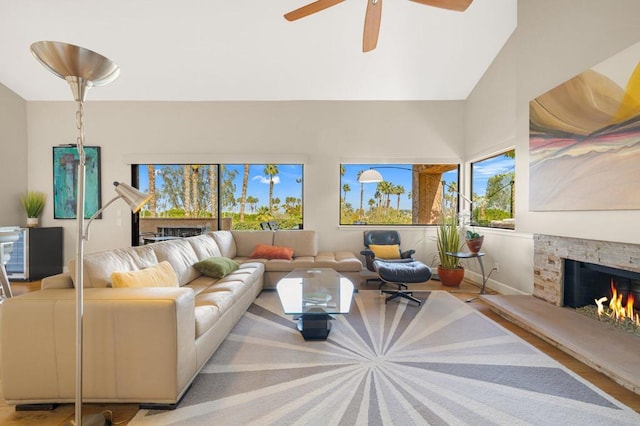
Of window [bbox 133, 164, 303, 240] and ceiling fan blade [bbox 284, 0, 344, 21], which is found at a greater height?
ceiling fan blade [bbox 284, 0, 344, 21]

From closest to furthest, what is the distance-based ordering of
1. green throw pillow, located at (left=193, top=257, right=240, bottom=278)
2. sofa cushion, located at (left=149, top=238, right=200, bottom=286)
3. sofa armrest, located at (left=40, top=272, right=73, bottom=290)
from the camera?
sofa armrest, located at (left=40, top=272, right=73, bottom=290)
sofa cushion, located at (left=149, top=238, right=200, bottom=286)
green throw pillow, located at (left=193, top=257, right=240, bottom=278)

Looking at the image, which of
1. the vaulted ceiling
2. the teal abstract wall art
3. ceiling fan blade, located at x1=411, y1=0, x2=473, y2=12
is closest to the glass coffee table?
ceiling fan blade, located at x1=411, y1=0, x2=473, y2=12

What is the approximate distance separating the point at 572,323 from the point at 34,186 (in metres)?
7.96

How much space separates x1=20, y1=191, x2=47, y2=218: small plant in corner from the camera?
5143 millimetres

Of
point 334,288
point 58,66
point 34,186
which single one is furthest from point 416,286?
point 34,186

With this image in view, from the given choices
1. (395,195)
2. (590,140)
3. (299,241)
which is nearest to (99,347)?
(299,241)

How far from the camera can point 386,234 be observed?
17.1 feet

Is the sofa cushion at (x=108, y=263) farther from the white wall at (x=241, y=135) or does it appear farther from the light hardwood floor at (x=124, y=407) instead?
the white wall at (x=241, y=135)

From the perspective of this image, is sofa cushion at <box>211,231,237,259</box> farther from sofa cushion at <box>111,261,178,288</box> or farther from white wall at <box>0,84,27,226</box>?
white wall at <box>0,84,27,226</box>

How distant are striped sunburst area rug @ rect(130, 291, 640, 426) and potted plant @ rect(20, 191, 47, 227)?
4.72 m

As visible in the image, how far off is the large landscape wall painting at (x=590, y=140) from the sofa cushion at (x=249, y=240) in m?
3.71

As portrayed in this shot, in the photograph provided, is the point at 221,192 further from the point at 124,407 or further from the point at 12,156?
the point at 124,407

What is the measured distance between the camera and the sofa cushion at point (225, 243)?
4.39m

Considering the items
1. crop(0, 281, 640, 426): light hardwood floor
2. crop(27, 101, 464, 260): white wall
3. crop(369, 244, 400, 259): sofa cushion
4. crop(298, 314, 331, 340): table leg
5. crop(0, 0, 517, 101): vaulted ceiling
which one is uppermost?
crop(0, 0, 517, 101): vaulted ceiling
